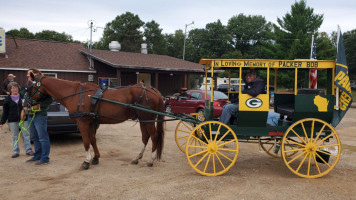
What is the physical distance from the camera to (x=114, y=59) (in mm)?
21953

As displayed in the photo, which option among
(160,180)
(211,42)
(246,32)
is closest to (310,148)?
(160,180)

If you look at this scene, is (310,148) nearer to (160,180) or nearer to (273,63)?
(273,63)

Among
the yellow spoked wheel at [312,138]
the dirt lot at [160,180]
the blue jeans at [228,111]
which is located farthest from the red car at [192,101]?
the yellow spoked wheel at [312,138]

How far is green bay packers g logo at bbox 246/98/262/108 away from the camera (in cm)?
553

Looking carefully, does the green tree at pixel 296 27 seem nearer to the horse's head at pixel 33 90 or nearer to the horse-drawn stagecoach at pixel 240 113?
the horse-drawn stagecoach at pixel 240 113

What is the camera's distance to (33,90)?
625 centimetres

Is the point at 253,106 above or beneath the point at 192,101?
above

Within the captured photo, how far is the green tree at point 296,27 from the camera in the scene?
28486 millimetres

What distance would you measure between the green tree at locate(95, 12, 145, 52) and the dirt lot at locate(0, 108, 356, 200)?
48.5 m

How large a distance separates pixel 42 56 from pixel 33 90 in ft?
53.3

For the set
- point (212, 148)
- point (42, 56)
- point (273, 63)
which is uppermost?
point (42, 56)

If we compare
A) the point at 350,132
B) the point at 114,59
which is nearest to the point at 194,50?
the point at 114,59

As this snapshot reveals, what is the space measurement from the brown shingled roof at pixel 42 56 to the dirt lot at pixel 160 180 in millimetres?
13382

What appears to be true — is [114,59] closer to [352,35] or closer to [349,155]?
[349,155]
